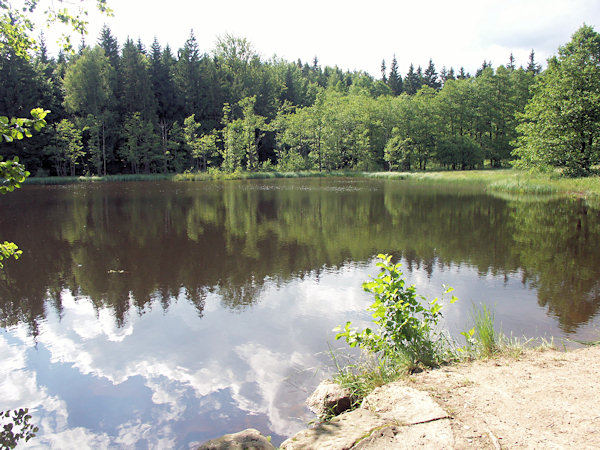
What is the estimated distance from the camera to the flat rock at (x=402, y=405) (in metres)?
3.33

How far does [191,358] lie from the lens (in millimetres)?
5512

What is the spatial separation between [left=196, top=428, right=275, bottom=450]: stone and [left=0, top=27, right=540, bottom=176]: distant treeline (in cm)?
5372

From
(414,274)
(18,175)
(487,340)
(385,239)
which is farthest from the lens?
(385,239)

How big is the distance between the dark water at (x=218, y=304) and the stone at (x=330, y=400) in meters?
0.15

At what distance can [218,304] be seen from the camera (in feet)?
24.7

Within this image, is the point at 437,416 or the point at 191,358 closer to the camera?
the point at 437,416

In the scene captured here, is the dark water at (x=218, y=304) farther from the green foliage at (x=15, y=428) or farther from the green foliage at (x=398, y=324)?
the green foliage at (x=398, y=324)

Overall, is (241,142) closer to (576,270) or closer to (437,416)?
(576,270)

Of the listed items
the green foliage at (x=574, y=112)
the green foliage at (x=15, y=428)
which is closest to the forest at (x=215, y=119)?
the green foliage at (x=574, y=112)

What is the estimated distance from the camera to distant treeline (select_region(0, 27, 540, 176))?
52.6 meters

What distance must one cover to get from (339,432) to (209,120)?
66.0m

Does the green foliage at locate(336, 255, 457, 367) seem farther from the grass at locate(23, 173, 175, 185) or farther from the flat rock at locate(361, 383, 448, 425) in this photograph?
the grass at locate(23, 173, 175, 185)

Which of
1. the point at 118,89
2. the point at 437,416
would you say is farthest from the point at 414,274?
the point at 118,89

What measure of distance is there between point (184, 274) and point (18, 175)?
644cm
